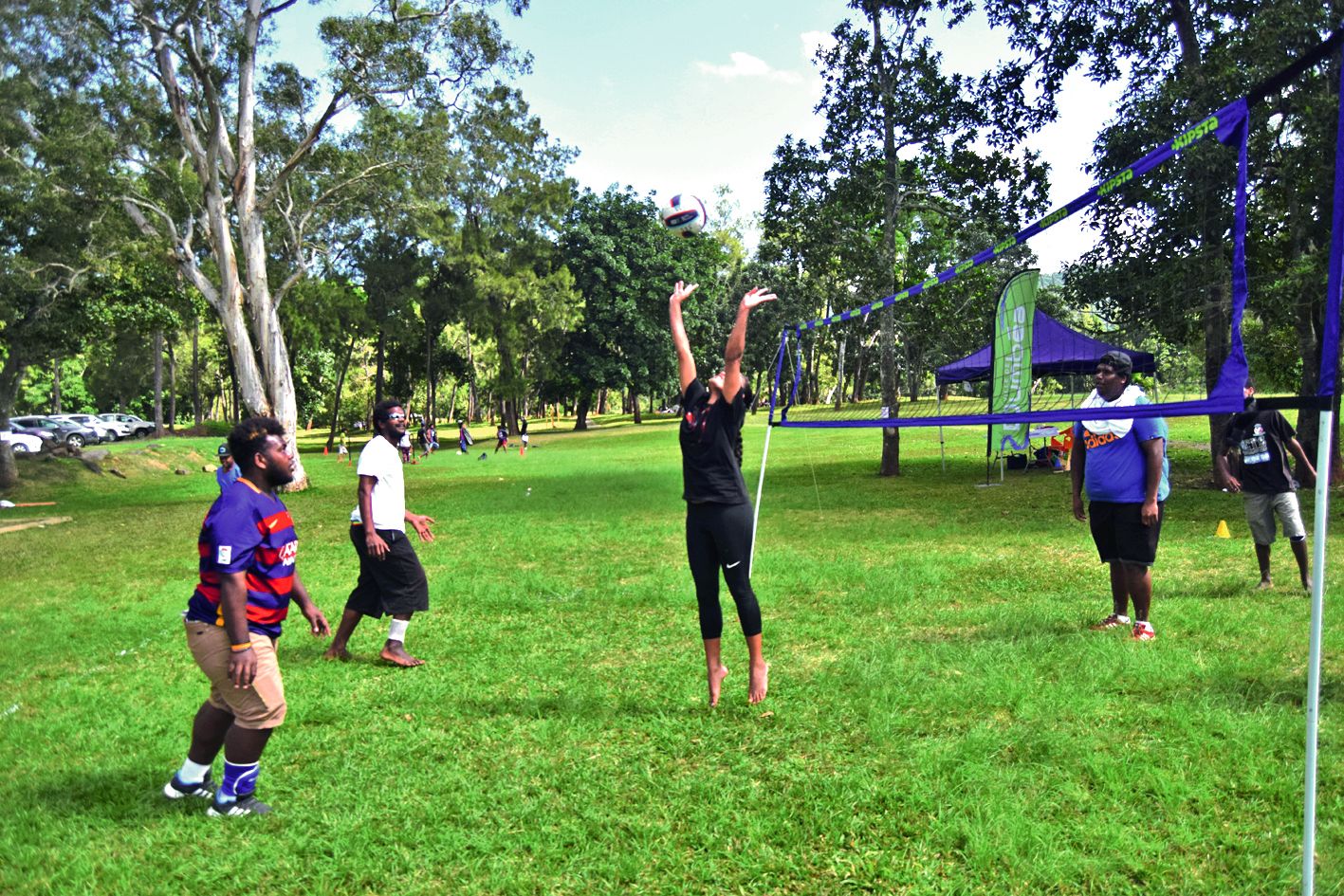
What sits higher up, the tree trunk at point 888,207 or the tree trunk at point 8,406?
the tree trunk at point 888,207

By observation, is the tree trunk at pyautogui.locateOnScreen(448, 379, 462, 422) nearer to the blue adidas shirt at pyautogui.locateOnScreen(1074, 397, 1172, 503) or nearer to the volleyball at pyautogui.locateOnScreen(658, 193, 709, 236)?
the volleyball at pyautogui.locateOnScreen(658, 193, 709, 236)

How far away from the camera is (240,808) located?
3891mm

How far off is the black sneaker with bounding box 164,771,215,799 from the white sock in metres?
0.02

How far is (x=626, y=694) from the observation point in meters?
5.34

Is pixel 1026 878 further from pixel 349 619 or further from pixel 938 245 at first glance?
pixel 938 245

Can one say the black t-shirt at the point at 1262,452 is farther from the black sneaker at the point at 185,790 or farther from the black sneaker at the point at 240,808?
the black sneaker at the point at 185,790

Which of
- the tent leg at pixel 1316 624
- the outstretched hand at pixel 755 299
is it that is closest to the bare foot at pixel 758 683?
the outstretched hand at pixel 755 299

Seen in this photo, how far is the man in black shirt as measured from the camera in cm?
706

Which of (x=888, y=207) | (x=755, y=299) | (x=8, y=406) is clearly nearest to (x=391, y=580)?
(x=755, y=299)

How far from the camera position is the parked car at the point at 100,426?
45219 mm

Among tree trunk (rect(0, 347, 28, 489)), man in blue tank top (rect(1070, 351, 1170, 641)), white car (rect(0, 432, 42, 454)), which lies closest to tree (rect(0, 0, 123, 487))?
tree trunk (rect(0, 347, 28, 489))

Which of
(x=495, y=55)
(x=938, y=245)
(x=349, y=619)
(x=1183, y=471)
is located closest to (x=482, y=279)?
(x=495, y=55)

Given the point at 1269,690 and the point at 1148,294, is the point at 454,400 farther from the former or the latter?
the point at 1269,690

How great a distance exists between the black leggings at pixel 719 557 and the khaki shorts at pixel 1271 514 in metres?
5.19
